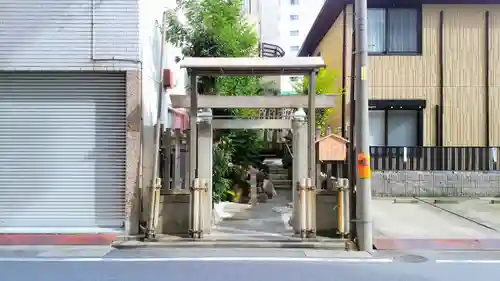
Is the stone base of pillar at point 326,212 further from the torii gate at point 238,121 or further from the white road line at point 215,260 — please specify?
the white road line at point 215,260

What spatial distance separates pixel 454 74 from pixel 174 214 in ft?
36.9

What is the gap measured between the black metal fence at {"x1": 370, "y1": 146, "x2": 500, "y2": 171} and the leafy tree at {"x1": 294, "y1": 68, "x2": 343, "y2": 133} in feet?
8.60

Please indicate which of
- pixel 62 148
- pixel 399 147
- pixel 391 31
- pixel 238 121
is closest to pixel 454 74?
pixel 391 31

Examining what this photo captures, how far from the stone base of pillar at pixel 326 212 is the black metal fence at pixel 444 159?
7070 mm

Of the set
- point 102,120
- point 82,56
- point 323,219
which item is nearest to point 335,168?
point 323,219

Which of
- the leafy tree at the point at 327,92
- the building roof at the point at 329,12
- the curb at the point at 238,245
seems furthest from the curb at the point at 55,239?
the building roof at the point at 329,12

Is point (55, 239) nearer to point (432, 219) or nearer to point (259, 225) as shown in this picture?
point (259, 225)

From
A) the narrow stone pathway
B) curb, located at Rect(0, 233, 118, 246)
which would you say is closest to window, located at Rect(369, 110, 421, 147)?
the narrow stone pathway

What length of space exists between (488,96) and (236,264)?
12437 mm

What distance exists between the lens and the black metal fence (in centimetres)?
1652

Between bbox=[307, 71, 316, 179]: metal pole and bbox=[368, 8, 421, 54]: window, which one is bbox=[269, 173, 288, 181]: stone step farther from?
bbox=[307, 71, 316, 179]: metal pole

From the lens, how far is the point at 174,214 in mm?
10141

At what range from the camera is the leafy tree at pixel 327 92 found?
1775 cm

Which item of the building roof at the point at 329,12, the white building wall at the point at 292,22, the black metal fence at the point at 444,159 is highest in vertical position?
the white building wall at the point at 292,22
